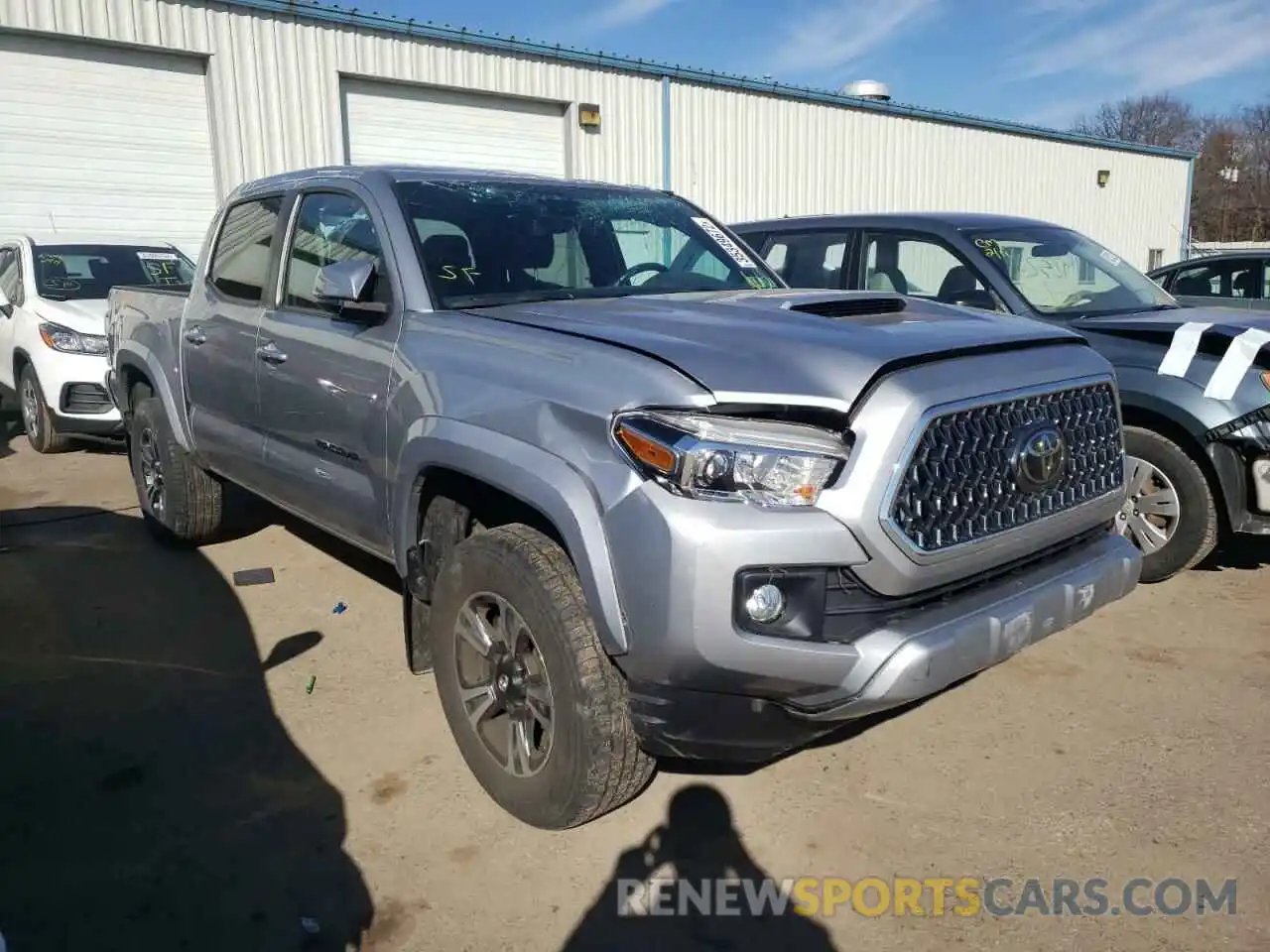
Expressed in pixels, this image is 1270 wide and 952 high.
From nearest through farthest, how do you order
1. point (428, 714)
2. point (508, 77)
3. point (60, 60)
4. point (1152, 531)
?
point (428, 714)
point (1152, 531)
point (60, 60)
point (508, 77)

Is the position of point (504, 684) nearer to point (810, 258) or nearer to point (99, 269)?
point (810, 258)

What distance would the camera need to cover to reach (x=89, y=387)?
7801 millimetres

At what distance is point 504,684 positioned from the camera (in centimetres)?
285

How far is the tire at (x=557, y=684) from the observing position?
97.5 inches

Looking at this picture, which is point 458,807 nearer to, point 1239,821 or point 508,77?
point 1239,821

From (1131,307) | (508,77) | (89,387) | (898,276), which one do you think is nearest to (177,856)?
(898,276)

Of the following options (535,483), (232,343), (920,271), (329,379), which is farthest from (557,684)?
(920,271)

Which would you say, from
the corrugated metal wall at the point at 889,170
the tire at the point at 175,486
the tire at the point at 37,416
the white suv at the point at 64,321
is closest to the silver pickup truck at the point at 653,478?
the tire at the point at 175,486

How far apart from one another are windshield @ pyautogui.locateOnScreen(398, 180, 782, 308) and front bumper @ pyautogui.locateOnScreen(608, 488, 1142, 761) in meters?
1.42

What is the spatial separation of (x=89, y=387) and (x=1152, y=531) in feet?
24.8

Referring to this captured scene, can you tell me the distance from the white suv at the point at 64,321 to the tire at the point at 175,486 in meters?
2.51

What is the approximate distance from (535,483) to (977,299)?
3502 millimetres

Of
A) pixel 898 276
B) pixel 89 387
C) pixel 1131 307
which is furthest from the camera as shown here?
pixel 89 387

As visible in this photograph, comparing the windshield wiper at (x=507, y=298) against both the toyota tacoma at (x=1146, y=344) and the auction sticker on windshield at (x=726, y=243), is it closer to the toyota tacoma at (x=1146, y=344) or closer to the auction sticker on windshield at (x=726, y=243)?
the auction sticker on windshield at (x=726, y=243)
